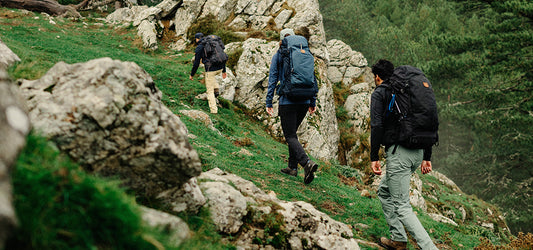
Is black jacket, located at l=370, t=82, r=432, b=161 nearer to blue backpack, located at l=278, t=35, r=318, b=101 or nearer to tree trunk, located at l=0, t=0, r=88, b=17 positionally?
blue backpack, located at l=278, t=35, r=318, b=101

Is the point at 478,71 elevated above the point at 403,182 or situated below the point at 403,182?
below

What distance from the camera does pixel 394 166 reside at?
448cm

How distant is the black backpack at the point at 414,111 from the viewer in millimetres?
4293

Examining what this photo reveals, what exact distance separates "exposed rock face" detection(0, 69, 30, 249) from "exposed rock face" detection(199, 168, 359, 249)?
2247 millimetres

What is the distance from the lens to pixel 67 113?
2648 millimetres

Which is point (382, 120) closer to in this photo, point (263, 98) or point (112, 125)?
point (112, 125)

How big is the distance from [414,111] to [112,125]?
391 cm

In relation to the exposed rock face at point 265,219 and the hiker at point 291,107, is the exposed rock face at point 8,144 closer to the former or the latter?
the exposed rock face at point 265,219

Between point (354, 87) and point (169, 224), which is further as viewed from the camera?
point (354, 87)

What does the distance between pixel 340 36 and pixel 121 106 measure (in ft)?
123

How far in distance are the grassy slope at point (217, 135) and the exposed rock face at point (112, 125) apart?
2.26 feet

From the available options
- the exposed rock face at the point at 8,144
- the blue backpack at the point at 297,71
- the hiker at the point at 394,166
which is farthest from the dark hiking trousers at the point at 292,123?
the exposed rock face at the point at 8,144

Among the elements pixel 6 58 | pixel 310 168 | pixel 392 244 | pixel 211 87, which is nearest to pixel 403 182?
pixel 392 244

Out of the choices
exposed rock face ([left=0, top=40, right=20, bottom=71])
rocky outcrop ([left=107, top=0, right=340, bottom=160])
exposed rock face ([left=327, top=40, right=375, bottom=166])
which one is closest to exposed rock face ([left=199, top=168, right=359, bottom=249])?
exposed rock face ([left=0, top=40, right=20, bottom=71])
